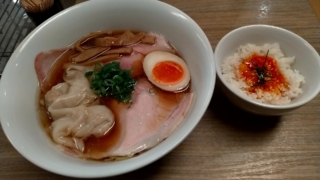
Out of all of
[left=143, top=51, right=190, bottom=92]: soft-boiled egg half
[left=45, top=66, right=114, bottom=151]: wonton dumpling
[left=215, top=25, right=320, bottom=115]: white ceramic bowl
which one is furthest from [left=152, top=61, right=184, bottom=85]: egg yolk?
[left=45, top=66, right=114, bottom=151]: wonton dumpling

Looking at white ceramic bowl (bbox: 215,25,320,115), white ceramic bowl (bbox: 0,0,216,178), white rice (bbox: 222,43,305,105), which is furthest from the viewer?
white rice (bbox: 222,43,305,105)

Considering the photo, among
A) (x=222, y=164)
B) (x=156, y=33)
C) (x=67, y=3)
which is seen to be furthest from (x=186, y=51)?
(x=67, y=3)

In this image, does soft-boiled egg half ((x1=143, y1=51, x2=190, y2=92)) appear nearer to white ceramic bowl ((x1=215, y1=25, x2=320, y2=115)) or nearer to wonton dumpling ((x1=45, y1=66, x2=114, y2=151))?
white ceramic bowl ((x1=215, y1=25, x2=320, y2=115))

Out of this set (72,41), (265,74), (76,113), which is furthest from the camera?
(72,41)

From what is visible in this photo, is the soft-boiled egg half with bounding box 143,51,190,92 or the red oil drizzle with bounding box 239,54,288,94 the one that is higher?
the soft-boiled egg half with bounding box 143,51,190,92

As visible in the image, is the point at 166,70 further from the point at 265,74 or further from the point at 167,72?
the point at 265,74

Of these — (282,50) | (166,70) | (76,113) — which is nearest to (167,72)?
(166,70)

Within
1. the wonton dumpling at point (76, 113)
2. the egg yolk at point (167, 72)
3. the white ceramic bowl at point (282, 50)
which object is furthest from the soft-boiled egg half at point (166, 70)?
the wonton dumpling at point (76, 113)

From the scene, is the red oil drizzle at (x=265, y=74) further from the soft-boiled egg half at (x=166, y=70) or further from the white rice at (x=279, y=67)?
the soft-boiled egg half at (x=166, y=70)
